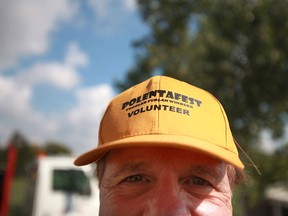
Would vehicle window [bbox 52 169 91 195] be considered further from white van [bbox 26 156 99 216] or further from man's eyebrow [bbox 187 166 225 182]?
man's eyebrow [bbox 187 166 225 182]

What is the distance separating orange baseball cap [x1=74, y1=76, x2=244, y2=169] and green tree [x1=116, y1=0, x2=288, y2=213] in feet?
28.3

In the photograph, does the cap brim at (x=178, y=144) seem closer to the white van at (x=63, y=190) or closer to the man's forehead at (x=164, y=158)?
the man's forehead at (x=164, y=158)

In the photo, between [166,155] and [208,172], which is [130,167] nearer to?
[166,155]

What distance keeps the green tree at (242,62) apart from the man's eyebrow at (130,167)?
28.7ft

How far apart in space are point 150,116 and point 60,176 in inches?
237

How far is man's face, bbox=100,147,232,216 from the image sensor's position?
1075 millimetres

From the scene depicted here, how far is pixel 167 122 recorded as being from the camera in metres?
1.16

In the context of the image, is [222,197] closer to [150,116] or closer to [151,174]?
[151,174]

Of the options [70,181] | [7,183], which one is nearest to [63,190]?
[70,181]

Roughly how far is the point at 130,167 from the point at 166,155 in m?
0.13

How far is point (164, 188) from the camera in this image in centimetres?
109

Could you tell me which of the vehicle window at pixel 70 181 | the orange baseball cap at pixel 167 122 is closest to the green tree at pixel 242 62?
the vehicle window at pixel 70 181

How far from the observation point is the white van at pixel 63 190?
256 inches

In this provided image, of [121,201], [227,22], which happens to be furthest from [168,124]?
[227,22]
